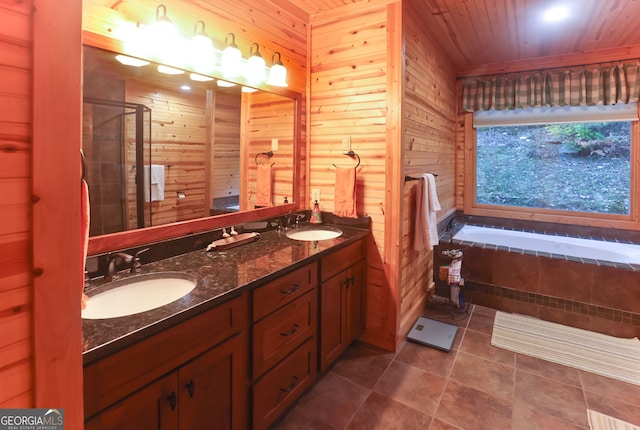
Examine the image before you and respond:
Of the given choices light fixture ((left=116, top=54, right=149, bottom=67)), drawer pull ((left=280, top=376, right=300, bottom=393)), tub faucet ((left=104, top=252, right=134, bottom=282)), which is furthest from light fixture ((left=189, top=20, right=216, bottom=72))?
drawer pull ((left=280, top=376, right=300, bottom=393))

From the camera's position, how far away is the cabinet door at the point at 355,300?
7.62 feet

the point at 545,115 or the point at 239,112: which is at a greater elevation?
the point at 545,115

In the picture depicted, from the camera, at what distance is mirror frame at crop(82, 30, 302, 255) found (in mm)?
1441

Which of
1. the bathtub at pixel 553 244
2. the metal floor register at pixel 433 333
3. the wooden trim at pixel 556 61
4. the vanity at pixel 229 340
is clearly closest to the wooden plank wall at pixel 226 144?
the vanity at pixel 229 340

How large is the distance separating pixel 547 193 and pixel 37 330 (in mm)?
4622

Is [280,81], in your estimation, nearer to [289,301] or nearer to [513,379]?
[289,301]

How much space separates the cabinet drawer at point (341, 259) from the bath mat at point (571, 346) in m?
1.31

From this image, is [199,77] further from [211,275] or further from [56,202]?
[56,202]

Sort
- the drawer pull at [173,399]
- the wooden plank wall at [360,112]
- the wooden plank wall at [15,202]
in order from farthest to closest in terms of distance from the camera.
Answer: the wooden plank wall at [360,112] → the drawer pull at [173,399] → the wooden plank wall at [15,202]

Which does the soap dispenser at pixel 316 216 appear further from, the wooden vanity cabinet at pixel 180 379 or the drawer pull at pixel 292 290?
the wooden vanity cabinet at pixel 180 379

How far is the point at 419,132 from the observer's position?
2.91m

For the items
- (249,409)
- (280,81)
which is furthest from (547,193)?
(249,409)

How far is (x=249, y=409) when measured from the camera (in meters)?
1.51

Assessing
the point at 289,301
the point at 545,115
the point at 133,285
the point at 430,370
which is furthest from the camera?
the point at 545,115
